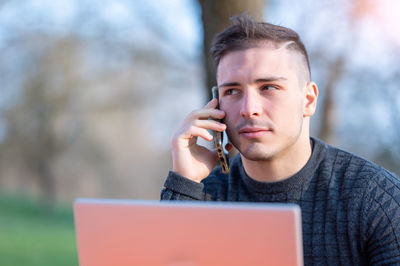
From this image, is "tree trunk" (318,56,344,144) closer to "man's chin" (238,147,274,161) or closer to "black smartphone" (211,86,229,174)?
"black smartphone" (211,86,229,174)

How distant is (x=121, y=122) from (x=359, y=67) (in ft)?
22.8

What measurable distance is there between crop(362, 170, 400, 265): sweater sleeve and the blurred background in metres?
0.83

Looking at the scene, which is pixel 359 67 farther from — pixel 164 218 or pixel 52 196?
pixel 52 196

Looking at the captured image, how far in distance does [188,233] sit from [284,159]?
853 millimetres

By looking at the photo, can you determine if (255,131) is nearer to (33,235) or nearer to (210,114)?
(210,114)

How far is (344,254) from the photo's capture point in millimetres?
1520

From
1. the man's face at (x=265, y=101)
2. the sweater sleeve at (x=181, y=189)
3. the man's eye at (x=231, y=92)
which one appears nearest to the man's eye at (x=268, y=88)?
the man's face at (x=265, y=101)

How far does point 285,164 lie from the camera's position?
67.8 inches

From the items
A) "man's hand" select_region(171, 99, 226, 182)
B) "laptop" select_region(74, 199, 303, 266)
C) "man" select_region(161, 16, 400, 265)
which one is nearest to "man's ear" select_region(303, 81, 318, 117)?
"man" select_region(161, 16, 400, 265)

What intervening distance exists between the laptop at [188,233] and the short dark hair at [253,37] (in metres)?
0.92

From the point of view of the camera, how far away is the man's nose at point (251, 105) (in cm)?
162

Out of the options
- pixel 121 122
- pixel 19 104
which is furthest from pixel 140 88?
pixel 19 104

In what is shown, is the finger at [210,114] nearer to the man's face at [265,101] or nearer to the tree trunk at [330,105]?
the man's face at [265,101]

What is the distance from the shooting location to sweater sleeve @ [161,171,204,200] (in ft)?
5.48
